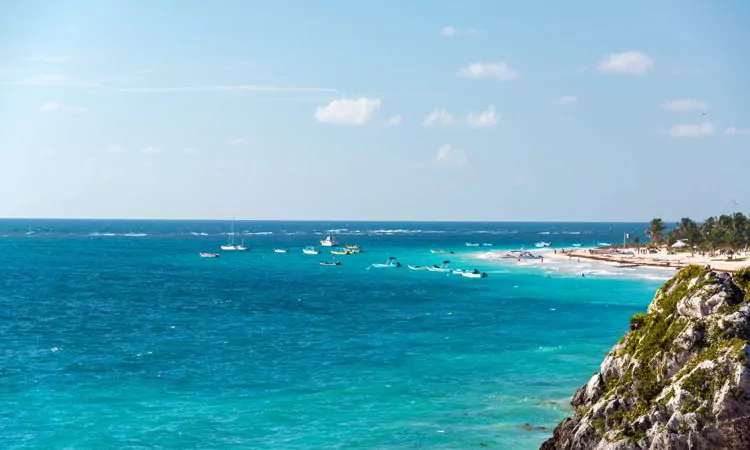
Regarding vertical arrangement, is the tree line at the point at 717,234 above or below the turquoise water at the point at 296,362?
above

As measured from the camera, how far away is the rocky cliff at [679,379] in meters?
30.6

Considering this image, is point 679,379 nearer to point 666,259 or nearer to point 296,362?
point 296,362

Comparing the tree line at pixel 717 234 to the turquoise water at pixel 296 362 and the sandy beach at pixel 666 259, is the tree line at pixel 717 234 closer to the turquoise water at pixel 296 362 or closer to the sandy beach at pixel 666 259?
the sandy beach at pixel 666 259

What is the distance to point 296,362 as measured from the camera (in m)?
62.7

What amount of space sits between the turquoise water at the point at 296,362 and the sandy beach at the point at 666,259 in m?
27.8

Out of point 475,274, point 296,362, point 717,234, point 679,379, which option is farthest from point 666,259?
point 679,379

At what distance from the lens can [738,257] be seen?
15662 cm

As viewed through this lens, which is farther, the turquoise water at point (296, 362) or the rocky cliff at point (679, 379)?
the turquoise water at point (296, 362)

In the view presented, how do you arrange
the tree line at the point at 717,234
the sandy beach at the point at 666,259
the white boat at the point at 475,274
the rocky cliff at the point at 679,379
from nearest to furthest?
the rocky cliff at the point at 679,379 → the sandy beach at the point at 666,259 → the white boat at the point at 475,274 → the tree line at the point at 717,234

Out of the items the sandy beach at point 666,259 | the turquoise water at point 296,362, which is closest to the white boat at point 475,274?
the turquoise water at point 296,362

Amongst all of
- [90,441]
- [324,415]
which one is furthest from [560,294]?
[90,441]

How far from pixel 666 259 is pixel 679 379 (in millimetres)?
146610

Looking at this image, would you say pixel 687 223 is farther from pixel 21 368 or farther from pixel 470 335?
pixel 21 368

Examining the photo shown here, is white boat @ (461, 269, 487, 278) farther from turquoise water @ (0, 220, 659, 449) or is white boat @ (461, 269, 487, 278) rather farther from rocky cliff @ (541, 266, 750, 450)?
rocky cliff @ (541, 266, 750, 450)
